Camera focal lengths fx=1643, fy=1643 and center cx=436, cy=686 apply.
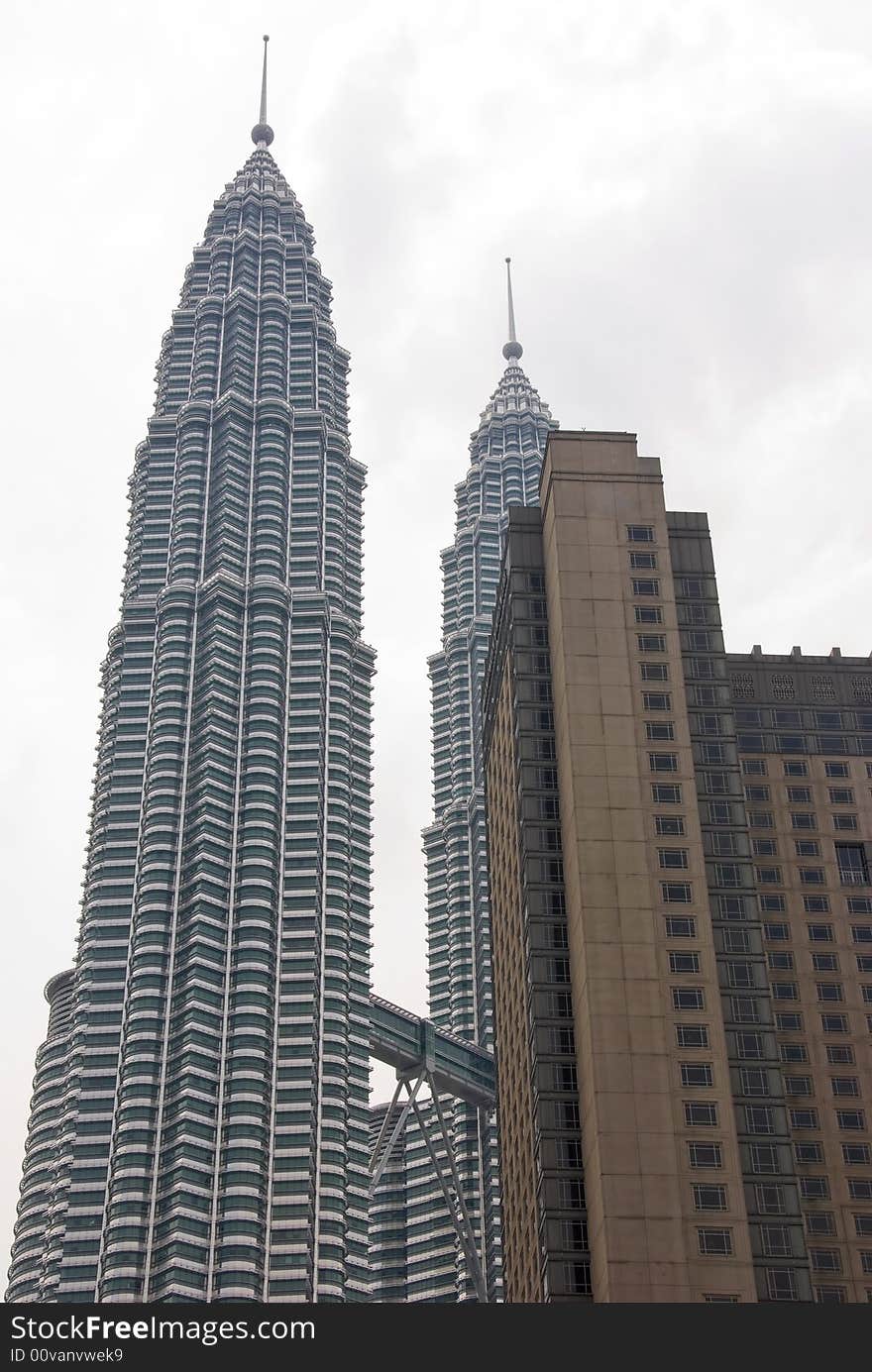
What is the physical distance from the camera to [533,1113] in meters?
122

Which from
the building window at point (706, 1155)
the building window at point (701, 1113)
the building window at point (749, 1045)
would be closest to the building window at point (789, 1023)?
the building window at point (749, 1045)

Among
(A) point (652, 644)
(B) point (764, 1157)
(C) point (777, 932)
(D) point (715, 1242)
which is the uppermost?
(A) point (652, 644)

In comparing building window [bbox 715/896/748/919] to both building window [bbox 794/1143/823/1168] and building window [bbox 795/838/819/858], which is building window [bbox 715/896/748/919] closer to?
building window [bbox 794/1143/823/1168]

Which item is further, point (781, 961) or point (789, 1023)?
point (781, 961)

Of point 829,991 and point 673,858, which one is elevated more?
point 673,858

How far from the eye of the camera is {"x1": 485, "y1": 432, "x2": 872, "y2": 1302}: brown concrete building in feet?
363

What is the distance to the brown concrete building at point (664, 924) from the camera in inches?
4360

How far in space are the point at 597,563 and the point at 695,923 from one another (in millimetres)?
31040

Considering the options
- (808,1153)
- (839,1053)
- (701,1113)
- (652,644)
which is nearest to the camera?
(701,1113)

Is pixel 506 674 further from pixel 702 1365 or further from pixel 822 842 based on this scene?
pixel 702 1365

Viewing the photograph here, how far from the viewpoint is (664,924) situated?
120 m

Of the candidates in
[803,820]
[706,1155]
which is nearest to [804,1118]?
[706,1155]

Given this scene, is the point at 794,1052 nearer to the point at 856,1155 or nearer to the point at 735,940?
the point at 856,1155

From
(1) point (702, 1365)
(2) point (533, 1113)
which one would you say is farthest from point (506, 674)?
(1) point (702, 1365)
